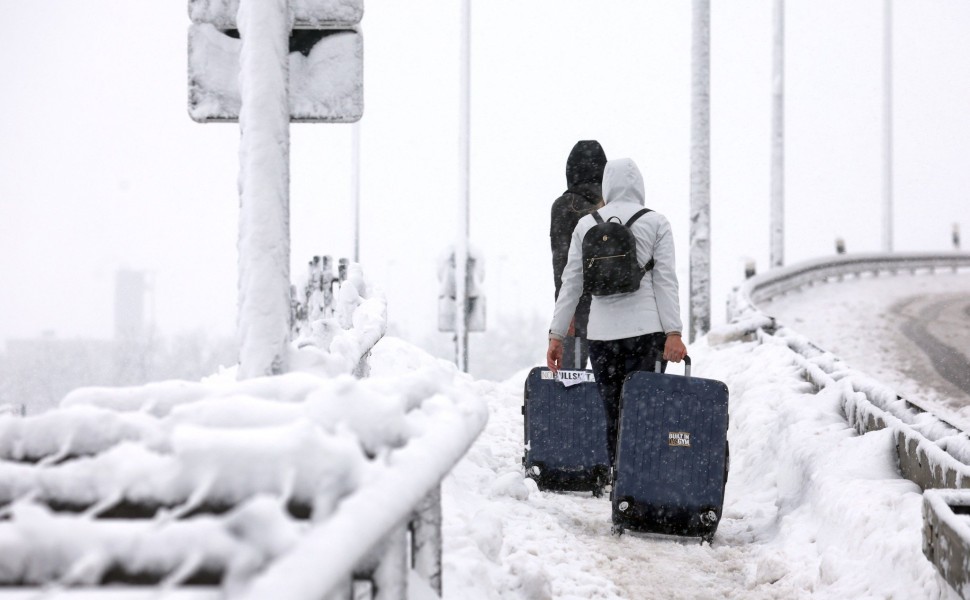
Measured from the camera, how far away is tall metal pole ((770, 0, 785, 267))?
26328mm

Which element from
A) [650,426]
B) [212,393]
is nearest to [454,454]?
[212,393]

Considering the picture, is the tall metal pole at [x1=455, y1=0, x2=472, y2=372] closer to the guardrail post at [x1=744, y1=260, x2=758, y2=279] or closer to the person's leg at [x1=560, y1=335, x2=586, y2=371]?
the guardrail post at [x1=744, y1=260, x2=758, y2=279]

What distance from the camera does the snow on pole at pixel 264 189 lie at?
3.65m

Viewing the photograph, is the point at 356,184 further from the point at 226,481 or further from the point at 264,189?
the point at 226,481

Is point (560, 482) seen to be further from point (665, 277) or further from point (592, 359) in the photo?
point (665, 277)

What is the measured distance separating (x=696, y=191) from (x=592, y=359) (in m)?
10.1

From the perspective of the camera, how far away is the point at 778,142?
88.3 ft

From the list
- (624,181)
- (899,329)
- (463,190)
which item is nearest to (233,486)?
(624,181)

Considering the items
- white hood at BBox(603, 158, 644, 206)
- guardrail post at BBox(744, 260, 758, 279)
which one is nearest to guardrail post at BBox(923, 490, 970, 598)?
white hood at BBox(603, 158, 644, 206)

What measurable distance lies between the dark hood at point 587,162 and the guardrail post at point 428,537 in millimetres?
4604

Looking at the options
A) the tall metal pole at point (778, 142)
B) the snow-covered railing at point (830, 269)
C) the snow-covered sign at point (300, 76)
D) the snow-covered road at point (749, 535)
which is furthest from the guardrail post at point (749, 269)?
the snow-covered sign at point (300, 76)

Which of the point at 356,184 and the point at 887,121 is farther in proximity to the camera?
the point at 887,121

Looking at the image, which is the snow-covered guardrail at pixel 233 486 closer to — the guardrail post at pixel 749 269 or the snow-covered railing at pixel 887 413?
the snow-covered railing at pixel 887 413

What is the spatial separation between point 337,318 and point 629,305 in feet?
7.99
